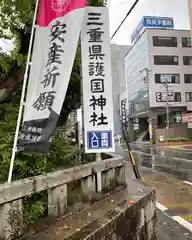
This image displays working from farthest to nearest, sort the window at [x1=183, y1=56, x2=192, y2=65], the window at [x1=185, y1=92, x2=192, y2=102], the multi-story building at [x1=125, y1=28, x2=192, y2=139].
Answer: the window at [x1=183, y1=56, x2=192, y2=65], the window at [x1=185, y1=92, x2=192, y2=102], the multi-story building at [x1=125, y1=28, x2=192, y2=139]

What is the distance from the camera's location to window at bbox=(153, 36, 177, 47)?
51672 mm

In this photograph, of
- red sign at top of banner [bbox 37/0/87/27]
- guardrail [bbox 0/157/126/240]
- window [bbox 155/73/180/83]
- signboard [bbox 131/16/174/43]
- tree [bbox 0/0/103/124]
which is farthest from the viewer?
signboard [bbox 131/16/174/43]

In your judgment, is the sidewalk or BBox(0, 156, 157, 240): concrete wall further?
the sidewalk

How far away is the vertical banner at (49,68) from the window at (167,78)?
4884 cm

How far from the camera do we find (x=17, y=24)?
7.25 m

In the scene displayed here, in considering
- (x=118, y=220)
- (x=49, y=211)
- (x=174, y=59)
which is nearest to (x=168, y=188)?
(x=118, y=220)

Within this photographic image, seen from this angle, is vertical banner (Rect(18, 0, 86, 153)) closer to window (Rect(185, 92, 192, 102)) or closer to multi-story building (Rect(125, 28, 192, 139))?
multi-story building (Rect(125, 28, 192, 139))

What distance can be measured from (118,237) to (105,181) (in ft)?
4.60

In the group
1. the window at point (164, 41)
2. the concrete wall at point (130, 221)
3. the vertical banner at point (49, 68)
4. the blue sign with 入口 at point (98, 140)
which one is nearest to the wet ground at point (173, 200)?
the concrete wall at point (130, 221)

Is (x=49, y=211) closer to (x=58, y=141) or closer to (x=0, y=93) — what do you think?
(x=58, y=141)

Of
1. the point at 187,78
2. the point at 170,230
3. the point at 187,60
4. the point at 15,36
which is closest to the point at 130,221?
the point at 170,230

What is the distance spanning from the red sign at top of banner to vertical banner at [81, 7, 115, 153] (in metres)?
1.07

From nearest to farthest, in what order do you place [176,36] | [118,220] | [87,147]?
1. [118,220]
2. [87,147]
3. [176,36]

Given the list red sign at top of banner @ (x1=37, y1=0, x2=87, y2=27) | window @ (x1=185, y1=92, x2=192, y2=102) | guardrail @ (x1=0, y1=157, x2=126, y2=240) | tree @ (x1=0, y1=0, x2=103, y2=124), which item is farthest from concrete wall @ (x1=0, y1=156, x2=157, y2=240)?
window @ (x1=185, y1=92, x2=192, y2=102)
